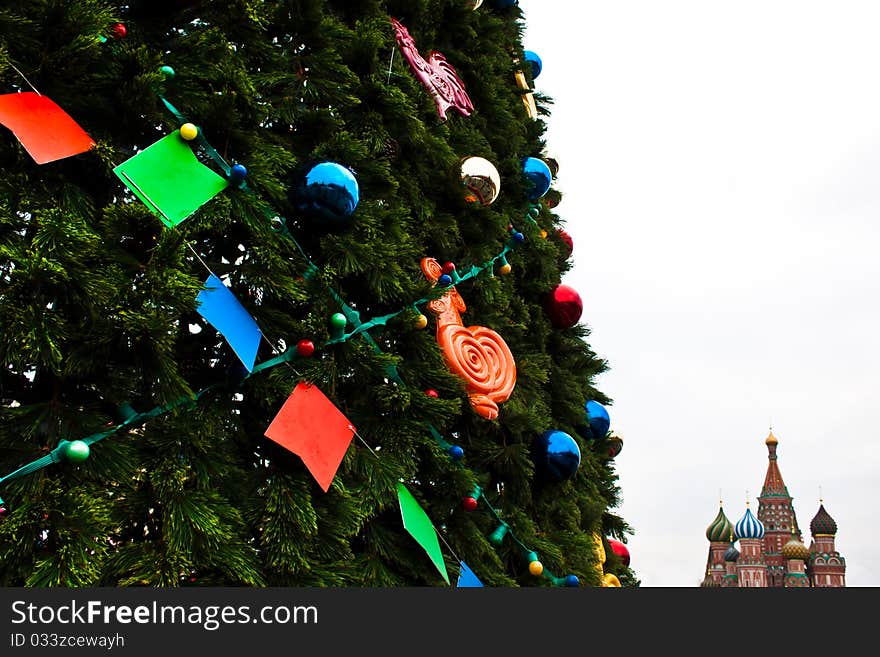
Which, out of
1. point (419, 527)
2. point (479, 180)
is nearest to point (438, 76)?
point (479, 180)

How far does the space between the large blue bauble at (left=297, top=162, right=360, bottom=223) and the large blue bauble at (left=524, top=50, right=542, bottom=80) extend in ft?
5.72

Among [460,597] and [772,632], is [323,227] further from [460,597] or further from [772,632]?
[772,632]

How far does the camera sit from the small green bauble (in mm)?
1195

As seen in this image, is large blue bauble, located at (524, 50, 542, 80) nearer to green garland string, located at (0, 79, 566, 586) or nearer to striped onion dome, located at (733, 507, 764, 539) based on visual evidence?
green garland string, located at (0, 79, 566, 586)

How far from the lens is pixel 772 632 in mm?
1122

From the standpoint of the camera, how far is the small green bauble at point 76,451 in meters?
1.20

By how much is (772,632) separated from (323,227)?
1049 millimetres

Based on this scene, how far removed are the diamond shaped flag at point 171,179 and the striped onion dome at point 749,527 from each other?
47.8 meters

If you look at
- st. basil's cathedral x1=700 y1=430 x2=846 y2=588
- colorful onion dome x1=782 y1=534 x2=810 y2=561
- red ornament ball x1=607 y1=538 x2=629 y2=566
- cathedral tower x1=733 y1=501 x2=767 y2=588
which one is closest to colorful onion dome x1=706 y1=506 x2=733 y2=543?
st. basil's cathedral x1=700 y1=430 x2=846 y2=588

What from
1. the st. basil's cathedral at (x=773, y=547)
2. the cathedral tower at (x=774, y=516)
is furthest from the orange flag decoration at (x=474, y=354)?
the cathedral tower at (x=774, y=516)

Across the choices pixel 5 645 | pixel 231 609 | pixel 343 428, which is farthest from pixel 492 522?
pixel 5 645

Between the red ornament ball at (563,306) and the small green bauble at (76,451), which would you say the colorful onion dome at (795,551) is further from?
the small green bauble at (76,451)

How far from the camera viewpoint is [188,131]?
1.47 metres

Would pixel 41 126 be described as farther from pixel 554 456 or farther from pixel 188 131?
pixel 554 456
